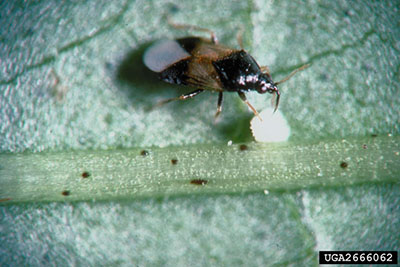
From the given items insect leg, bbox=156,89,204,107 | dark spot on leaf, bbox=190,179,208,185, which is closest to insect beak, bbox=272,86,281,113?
insect leg, bbox=156,89,204,107

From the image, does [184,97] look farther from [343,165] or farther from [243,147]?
[343,165]

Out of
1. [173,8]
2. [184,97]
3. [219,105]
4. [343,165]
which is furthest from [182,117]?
[343,165]

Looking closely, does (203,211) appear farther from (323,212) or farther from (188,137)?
(323,212)

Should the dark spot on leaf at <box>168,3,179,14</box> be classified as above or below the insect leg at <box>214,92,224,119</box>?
above

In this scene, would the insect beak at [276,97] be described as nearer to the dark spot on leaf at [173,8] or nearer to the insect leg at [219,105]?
the insect leg at [219,105]

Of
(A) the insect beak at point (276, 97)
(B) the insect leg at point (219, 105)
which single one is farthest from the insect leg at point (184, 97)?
(A) the insect beak at point (276, 97)

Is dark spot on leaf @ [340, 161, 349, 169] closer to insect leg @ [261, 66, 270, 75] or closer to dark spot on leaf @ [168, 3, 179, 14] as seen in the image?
insect leg @ [261, 66, 270, 75]
